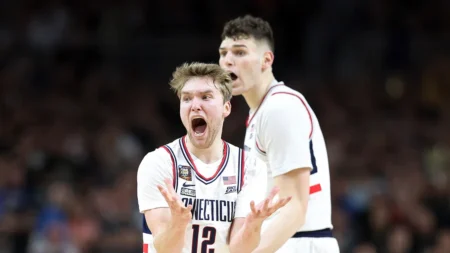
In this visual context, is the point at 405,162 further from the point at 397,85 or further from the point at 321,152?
the point at 321,152

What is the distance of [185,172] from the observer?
17.1 feet

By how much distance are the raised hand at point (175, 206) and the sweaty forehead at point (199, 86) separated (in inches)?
26.0

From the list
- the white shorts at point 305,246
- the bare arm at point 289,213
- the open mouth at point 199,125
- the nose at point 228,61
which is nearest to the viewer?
the open mouth at point 199,125

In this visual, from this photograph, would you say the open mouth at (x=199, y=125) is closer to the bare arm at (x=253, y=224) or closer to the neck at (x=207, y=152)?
the neck at (x=207, y=152)

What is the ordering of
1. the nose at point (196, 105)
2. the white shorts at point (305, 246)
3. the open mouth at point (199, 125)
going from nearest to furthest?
the nose at point (196, 105), the open mouth at point (199, 125), the white shorts at point (305, 246)

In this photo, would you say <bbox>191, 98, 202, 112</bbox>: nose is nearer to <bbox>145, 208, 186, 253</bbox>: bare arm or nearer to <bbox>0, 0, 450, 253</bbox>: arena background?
<bbox>145, 208, 186, 253</bbox>: bare arm

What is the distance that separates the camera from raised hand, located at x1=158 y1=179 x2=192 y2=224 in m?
4.65

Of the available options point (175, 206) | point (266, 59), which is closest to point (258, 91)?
point (266, 59)

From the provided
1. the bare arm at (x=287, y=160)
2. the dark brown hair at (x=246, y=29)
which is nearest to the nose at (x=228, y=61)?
the dark brown hair at (x=246, y=29)

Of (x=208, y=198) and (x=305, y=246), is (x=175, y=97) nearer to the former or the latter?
(x=305, y=246)

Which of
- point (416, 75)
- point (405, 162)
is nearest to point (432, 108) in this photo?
point (416, 75)

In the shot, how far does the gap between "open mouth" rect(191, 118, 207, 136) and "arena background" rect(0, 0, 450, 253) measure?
6.13m

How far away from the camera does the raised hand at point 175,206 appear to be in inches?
183

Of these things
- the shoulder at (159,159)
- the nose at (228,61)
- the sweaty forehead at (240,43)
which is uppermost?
the sweaty forehead at (240,43)
